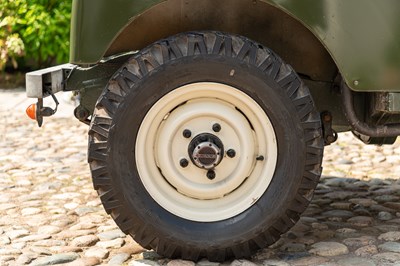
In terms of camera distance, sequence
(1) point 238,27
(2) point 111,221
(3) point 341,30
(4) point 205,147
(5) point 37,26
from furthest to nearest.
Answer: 1. (5) point 37,26
2. (2) point 111,221
3. (1) point 238,27
4. (4) point 205,147
5. (3) point 341,30

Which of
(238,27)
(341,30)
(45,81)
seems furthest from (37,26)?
(341,30)

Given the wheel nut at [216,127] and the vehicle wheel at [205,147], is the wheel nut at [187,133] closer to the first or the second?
the vehicle wheel at [205,147]

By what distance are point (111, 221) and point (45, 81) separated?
3.52ft

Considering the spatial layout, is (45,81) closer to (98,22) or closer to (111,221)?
(98,22)

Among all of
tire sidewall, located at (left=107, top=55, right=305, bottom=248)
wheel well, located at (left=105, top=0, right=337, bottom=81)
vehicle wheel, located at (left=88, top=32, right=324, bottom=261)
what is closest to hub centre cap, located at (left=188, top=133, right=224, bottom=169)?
vehicle wheel, located at (left=88, top=32, right=324, bottom=261)

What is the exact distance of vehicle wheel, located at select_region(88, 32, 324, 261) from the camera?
150 inches

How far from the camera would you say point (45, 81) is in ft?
13.8

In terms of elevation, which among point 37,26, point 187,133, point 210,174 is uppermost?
point 37,26

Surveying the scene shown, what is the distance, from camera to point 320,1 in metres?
3.75

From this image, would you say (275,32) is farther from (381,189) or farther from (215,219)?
(381,189)

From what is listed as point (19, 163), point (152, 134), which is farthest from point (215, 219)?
point (19, 163)

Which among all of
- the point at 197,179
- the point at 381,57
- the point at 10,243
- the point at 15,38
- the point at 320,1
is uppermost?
the point at 15,38

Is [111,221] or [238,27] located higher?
[238,27]

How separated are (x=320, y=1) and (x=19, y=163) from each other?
3571mm
